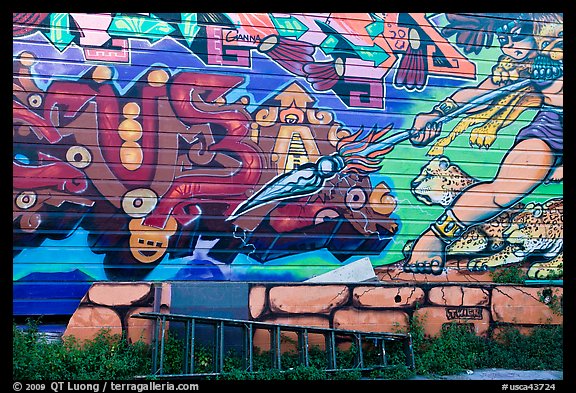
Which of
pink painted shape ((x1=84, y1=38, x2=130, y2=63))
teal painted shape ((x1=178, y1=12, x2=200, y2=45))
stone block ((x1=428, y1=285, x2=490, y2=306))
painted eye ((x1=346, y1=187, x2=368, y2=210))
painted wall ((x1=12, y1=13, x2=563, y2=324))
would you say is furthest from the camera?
painted eye ((x1=346, y1=187, x2=368, y2=210))

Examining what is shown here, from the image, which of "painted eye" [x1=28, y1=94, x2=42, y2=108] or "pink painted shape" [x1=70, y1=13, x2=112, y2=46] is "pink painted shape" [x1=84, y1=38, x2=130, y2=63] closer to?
"pink painted shape" [x1=70, y1=13, x2=112, y2=46]

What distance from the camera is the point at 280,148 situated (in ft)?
20.5

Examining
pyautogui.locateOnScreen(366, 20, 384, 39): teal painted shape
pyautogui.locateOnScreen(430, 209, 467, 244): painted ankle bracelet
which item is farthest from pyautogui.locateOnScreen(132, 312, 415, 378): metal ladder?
pyautogui.locateOnScreen(366, 20, 384, 39): teal painted shape

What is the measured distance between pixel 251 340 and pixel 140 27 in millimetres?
3891

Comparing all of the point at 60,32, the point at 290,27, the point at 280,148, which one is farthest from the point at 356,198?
the point at 60,32

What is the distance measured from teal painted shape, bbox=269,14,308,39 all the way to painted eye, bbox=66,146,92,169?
9.09 ft

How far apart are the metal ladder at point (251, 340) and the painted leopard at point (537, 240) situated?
2022 millimetres

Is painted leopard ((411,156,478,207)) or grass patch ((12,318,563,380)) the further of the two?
painted leopard ((411,156,478,207))

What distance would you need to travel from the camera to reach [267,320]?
5.85 m

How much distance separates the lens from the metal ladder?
5.35 metres

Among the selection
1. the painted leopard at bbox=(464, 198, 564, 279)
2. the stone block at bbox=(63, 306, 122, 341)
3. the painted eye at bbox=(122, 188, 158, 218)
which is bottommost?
the stone block at bbox=(63, 306, 122, 341)

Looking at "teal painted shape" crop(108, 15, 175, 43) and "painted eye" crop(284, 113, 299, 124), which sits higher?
"teal painted shape" crop(108, 15, 175, 43)

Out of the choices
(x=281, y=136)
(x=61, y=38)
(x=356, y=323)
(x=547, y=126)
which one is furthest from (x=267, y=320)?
(x=547, y=126)

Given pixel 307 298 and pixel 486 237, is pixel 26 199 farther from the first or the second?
pixel 486 237
